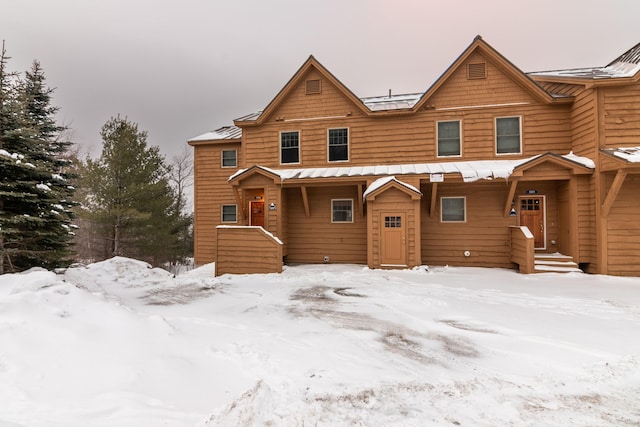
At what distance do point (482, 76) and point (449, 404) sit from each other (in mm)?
13234

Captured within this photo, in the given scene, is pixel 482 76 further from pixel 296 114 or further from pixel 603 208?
pixel 296 114

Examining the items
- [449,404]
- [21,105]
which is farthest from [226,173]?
[449,404]

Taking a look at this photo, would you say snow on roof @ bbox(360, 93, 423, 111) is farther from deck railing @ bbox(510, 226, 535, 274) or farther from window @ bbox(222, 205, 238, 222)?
window @ bbox(222, 205, 238, 222)

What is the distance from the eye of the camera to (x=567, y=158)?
9805mm

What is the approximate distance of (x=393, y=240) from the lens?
1080 centimetres

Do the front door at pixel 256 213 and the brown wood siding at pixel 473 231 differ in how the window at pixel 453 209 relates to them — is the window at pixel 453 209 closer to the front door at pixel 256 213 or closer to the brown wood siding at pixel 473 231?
the brown wood siding at pixel 473 231

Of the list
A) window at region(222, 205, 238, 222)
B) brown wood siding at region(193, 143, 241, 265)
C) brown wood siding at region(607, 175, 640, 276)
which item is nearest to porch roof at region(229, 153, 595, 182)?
brown wood siding at region(607, 175, 640, 276)

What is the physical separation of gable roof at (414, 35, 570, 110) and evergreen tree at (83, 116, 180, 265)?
16.5m

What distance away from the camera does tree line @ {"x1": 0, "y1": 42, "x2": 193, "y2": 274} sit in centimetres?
736

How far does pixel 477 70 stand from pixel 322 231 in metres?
9.79

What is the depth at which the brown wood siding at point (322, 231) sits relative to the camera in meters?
12.5

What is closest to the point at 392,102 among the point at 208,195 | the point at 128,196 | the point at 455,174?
the point at 455,174

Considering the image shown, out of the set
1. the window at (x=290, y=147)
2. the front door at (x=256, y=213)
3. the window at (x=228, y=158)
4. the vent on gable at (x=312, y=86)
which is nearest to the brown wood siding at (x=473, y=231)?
the window at (x=290, y=147)

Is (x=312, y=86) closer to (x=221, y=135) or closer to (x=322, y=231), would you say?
(x=221, y=135)
